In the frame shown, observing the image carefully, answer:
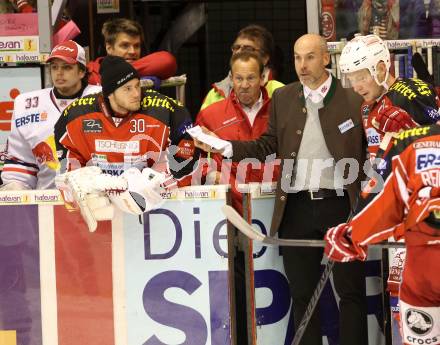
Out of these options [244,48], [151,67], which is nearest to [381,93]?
[244,48]

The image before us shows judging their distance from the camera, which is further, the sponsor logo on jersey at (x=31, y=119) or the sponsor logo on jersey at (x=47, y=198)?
the sponsor logo on jersey at (x=31, y=119)

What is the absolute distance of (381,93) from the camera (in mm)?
4402

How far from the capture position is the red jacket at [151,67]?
17.6 feet

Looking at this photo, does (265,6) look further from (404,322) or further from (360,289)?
(404,322)

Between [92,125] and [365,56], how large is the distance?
1.13m

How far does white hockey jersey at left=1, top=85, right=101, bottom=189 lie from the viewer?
5.14m

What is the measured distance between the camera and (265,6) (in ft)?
28.7

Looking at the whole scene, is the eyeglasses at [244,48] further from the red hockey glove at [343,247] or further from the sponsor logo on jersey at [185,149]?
the red hockey glove at [343,247]

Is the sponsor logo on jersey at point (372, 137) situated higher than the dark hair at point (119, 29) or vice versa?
the dark hair at point (119, 29)

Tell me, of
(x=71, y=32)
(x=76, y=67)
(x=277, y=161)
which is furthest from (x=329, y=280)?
(x=71, y=32)

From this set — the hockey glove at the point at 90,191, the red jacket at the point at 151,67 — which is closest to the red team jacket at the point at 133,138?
the hockey glove at the point at 90,191

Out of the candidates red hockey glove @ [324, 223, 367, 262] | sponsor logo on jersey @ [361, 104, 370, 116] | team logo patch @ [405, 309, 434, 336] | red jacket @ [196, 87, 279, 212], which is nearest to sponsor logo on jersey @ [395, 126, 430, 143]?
red hockey glove @ [324, 223, 367, 262]

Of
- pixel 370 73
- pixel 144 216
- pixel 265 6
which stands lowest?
pixel 144 216

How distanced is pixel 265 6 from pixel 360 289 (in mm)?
4527
